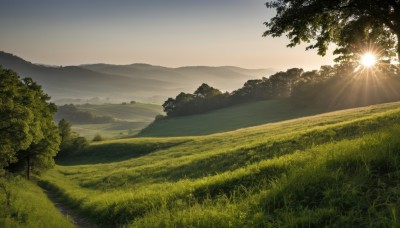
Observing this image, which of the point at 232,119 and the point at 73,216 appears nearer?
the point at 73,216

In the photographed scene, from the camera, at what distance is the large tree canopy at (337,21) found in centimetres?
1914

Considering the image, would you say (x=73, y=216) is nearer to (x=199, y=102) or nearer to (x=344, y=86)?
(x=344, y=86)

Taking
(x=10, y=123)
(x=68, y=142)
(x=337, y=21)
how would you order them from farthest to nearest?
(x=68, y=142) → (x=10, y=123) → (x=337, y=21)

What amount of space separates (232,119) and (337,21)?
10577 centimetres

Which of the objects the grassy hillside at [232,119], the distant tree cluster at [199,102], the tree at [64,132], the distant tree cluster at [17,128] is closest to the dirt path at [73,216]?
the distant tree cluster at [17,128]

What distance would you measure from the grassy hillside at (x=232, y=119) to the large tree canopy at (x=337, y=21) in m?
79.8

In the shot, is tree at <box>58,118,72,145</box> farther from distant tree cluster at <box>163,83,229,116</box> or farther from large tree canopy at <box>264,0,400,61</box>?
distant tree cluster at <box>163,83,229,116</box>

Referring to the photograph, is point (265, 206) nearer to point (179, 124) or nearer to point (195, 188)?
point (195, 188)

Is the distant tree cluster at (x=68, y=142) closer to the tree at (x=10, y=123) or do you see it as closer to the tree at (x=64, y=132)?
the tree at (x=64, y=132)

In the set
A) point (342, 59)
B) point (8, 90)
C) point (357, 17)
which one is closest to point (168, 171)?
point (8, 90)

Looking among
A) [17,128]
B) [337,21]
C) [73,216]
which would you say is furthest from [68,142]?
[337,21]

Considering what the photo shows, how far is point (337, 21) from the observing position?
22.5m

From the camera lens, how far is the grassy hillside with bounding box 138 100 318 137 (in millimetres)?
112625

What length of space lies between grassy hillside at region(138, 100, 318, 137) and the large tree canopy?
79773 millimetres
